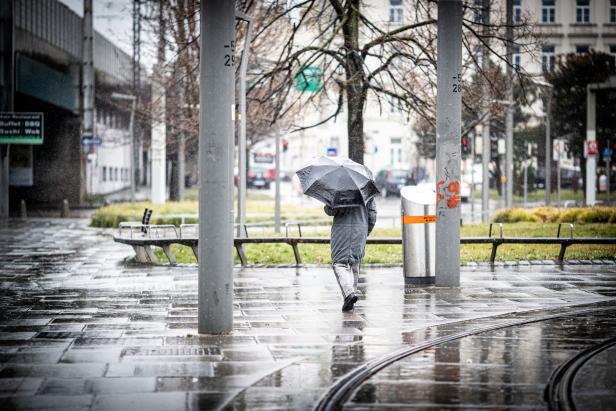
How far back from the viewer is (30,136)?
136 ft

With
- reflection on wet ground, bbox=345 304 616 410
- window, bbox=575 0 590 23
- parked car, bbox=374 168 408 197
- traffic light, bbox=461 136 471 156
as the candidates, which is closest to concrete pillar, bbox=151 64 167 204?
traffic light, bbox=461 136 471 156

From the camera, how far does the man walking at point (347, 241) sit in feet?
38.9

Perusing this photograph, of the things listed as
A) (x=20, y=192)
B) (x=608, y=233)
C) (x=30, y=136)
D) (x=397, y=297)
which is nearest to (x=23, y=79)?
(x=30, y=136)

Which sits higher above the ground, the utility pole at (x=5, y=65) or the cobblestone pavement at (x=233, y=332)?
the utility pole at (x=5, y=65)

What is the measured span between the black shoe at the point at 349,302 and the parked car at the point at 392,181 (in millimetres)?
53173

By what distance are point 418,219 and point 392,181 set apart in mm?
50586

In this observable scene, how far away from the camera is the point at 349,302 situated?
11.8 meters

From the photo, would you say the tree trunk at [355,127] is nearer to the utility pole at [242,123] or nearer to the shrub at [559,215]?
the utility pole at [242,123]

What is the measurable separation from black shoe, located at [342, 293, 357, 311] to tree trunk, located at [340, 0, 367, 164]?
8.07 metres

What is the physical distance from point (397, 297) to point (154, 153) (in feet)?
103

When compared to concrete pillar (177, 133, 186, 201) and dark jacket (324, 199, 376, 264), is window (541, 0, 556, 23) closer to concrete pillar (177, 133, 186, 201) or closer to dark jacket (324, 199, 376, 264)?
concrete pillar (177, 133, 186, 201)

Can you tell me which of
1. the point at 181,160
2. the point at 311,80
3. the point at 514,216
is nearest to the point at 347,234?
the point at 311,80

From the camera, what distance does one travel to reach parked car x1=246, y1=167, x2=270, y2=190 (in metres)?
80.7

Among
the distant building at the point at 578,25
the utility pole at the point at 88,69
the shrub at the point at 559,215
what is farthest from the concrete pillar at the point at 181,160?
the distant building at the point at 578,25
